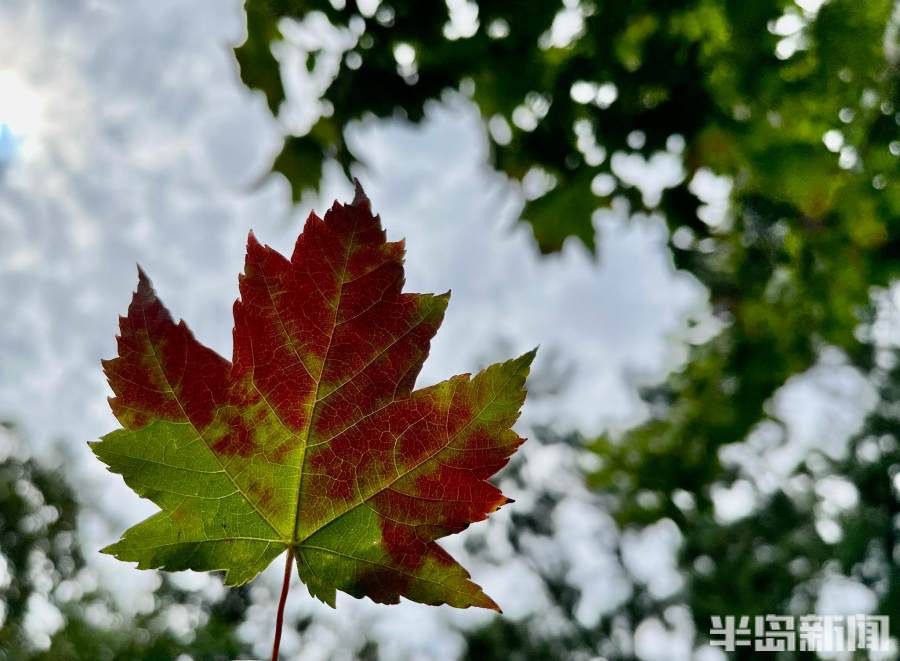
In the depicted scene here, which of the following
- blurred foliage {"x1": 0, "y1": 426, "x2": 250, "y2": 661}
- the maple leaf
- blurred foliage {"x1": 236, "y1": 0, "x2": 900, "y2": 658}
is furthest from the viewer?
blurred foliage {"x1": 0, "y1": 426, "x2": 250, "y2": 661}

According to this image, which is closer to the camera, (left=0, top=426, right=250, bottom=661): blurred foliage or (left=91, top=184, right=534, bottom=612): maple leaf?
(left=91, top=184, right=534, bottom=612): maple leaf

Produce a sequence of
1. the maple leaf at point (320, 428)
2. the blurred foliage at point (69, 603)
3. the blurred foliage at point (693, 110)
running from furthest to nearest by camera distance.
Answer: the blurred foliage at point (69, 603), the blurred foliage at point (693, 110), the maple leaf at point (320, 428)

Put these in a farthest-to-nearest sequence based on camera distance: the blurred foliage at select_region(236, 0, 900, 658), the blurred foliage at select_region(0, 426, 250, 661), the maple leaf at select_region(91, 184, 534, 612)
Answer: the blurred foliage at select_region(0, 426, 250, 661), the blurred foliage at select_region(236, 0, 900, 658), the maple leaf at select_region(91, 184, 534, 612)

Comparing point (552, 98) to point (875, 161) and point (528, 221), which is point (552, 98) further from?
point (875, 161)

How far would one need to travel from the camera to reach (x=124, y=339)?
1.57 ft

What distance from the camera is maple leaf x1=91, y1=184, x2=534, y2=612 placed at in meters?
0.48

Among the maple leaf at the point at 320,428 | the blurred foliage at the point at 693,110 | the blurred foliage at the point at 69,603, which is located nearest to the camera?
the maple leaf at the point at 320,428

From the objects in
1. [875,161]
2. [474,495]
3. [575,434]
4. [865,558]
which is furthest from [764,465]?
[474,495]

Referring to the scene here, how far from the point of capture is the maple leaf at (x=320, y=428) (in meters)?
0.48

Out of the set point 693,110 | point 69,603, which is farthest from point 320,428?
point 69,603

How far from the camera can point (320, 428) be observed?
513 mm

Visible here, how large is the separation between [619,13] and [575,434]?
1136 centimetres

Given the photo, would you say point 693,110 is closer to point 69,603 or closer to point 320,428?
point 320,428

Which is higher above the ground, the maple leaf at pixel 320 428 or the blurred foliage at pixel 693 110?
the blurred foliage at pixel 693 110
